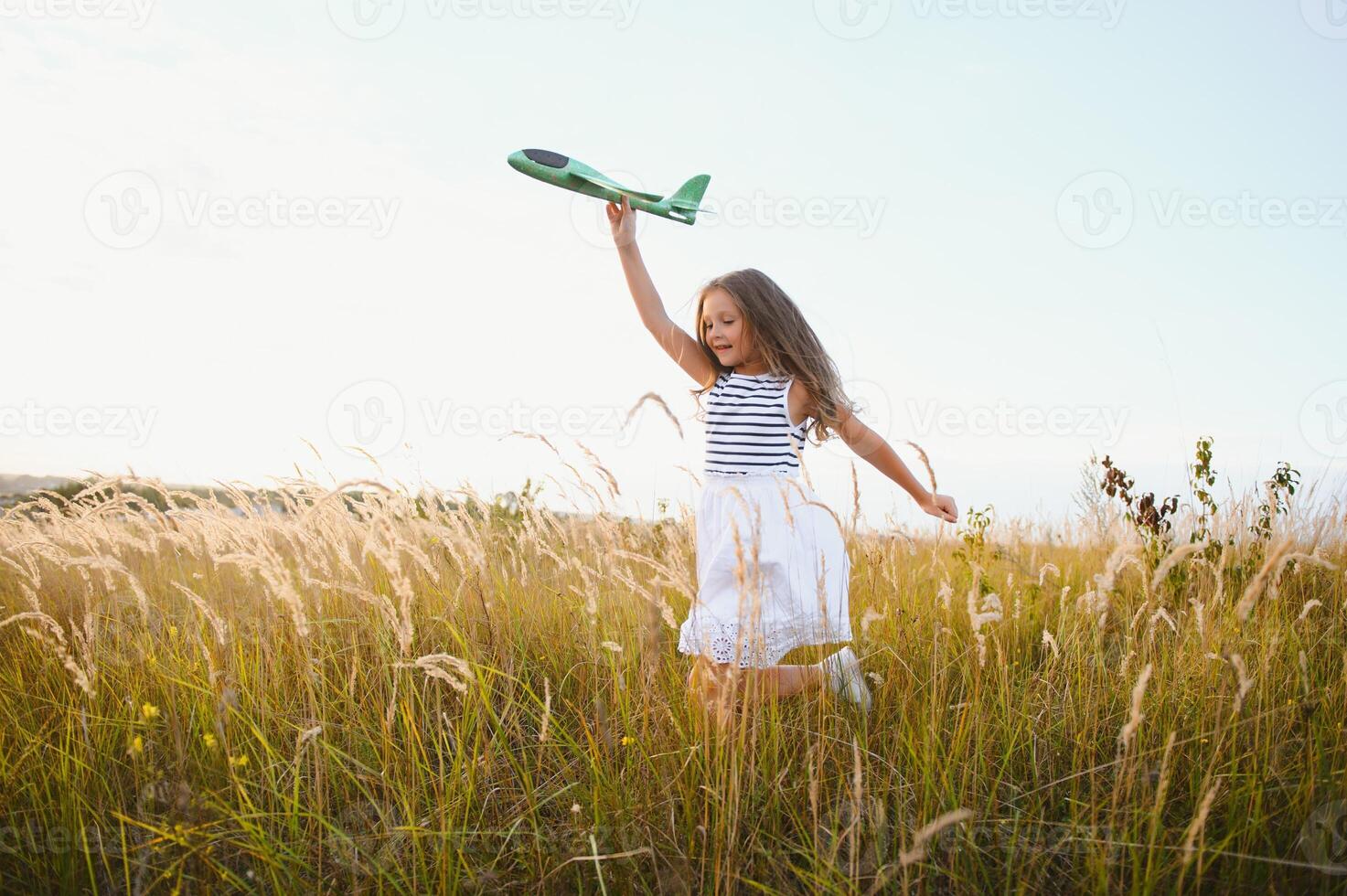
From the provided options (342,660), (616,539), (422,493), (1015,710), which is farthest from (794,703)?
(422,493)

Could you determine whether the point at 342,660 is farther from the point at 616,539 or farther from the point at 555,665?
the point at 616,539

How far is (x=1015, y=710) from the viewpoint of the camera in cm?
259

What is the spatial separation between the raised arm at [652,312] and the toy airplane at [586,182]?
0.23 metres

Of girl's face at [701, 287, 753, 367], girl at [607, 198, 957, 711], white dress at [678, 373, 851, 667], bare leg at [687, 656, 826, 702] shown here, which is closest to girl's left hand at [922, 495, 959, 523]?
girl at [607, 198, 957, 711]

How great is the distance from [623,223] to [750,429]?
106 cm

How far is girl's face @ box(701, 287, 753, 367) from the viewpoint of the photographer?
10.7 feet

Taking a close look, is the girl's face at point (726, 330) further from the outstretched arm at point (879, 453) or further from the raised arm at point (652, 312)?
the outstretched arm at point (879, 453)

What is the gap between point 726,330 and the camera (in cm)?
327

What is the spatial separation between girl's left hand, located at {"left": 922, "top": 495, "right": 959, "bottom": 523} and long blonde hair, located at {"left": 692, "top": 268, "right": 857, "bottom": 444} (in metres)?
0.51

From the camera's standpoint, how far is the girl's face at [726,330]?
327 cm

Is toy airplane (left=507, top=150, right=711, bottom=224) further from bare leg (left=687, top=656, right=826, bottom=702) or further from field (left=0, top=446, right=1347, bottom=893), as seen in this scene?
bare leg (left=687, top=656, right=826, bottom=702)

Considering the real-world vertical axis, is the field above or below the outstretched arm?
below

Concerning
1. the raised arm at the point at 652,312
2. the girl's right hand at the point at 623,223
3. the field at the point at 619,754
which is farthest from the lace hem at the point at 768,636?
the girl's right hand at the point at 623,223

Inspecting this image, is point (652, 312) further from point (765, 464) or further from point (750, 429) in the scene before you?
point (765, 464)
